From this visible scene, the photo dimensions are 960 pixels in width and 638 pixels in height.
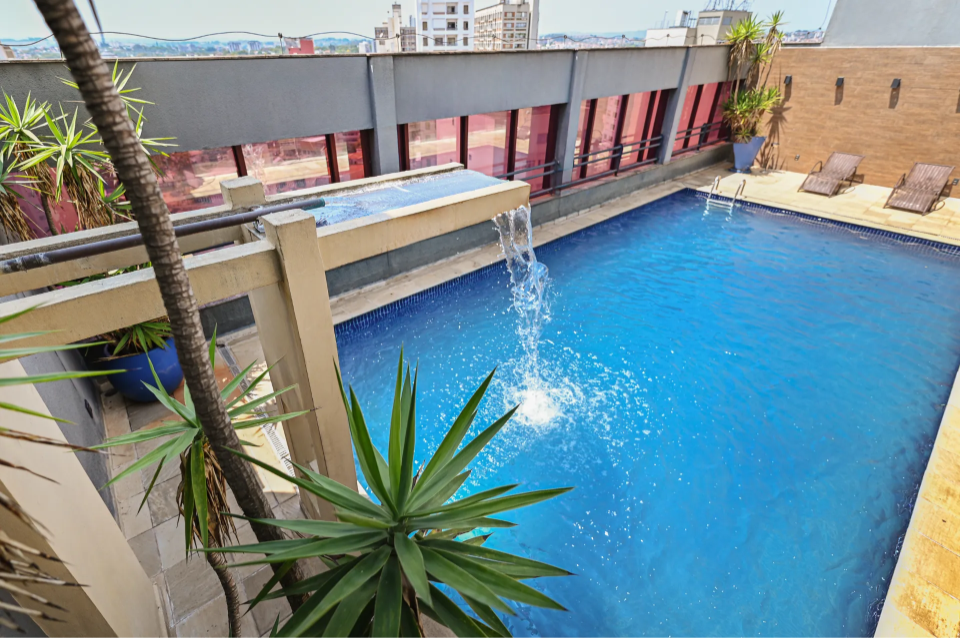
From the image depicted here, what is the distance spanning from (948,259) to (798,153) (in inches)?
271

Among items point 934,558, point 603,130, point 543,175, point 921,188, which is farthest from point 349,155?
point 921,188

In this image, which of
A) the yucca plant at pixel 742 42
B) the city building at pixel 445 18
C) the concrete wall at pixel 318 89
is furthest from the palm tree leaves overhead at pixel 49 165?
the city building at pixel 445 18

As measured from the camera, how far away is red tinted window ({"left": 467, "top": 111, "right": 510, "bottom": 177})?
A: 10.4 metres

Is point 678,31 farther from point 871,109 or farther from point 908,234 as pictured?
point 908,234

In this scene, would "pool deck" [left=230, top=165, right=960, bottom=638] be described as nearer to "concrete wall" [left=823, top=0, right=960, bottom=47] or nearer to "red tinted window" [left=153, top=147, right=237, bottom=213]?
"red tinted window" [left=153, top=147, right=237, bottom=213]

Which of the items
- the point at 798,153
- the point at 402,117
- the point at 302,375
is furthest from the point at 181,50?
the point at 798,153

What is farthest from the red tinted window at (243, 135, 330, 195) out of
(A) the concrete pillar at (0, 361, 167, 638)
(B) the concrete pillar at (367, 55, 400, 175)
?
(A) the concrete pillar at (0, 361, 167, 638)

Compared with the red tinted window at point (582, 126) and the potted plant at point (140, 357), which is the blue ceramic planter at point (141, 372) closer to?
the potted plant at point (140, 357)

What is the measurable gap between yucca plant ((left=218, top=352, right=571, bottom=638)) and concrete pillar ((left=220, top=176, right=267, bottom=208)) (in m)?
2.34

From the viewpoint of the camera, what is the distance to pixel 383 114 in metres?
8.22

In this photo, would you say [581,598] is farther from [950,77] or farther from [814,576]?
[950,77]

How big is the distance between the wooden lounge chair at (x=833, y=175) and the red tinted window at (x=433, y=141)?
38.2 ft

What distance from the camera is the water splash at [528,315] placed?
6.97 metres

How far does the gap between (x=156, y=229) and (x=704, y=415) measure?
7112mm
